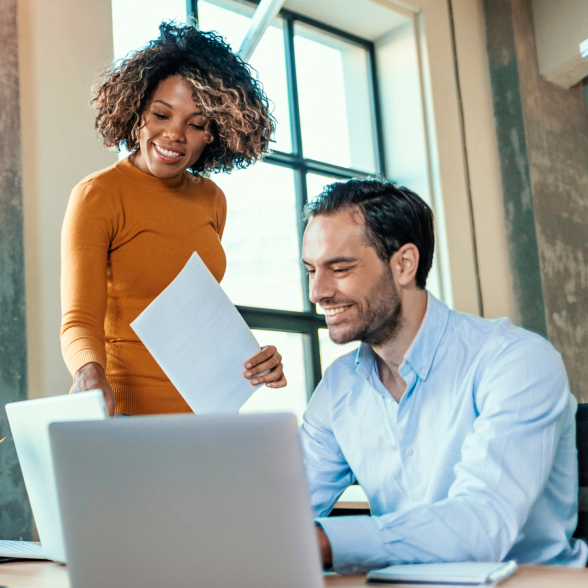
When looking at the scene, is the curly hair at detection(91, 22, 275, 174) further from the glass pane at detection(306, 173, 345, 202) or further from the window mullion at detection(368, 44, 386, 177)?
the window mullion at detection(368, 44, 386, 177)

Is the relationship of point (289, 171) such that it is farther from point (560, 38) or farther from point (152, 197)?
point (152, 197)

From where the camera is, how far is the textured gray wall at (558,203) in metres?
3.90

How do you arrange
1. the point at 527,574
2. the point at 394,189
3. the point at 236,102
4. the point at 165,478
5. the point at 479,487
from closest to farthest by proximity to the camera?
the point at 165,478, the point at 527,574, the point at 479,487, the point at 394,189, the point at 236,102

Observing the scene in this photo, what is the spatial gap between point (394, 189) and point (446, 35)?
9.30ft

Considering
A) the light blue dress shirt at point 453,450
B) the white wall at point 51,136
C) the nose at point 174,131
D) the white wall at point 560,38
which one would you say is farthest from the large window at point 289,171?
the light blue dress shirt at point 453,450

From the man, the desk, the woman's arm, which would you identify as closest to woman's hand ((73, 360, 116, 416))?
the woman's arm

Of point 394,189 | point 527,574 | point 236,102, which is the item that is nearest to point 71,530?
point 527,574

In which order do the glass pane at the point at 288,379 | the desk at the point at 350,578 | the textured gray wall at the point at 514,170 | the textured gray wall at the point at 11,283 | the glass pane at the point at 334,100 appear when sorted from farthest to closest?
the textured gray wall at the point at 514,170 < the glass pane at the point at 334,100 < the glass pane at the point at 288,379 < the textured gray wall at the point at 11,283 < the desk at the point at 350,578

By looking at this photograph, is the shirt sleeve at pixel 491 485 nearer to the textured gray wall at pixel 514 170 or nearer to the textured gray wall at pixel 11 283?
the textured gray wall at pixel 11 283

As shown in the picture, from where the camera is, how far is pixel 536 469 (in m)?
1.00

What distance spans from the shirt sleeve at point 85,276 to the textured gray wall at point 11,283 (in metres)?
0.67

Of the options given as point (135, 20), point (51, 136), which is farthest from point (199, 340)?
point (135, 20)

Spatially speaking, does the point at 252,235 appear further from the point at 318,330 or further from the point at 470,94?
the point at 470,94

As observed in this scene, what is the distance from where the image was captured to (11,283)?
2012 millimetres
